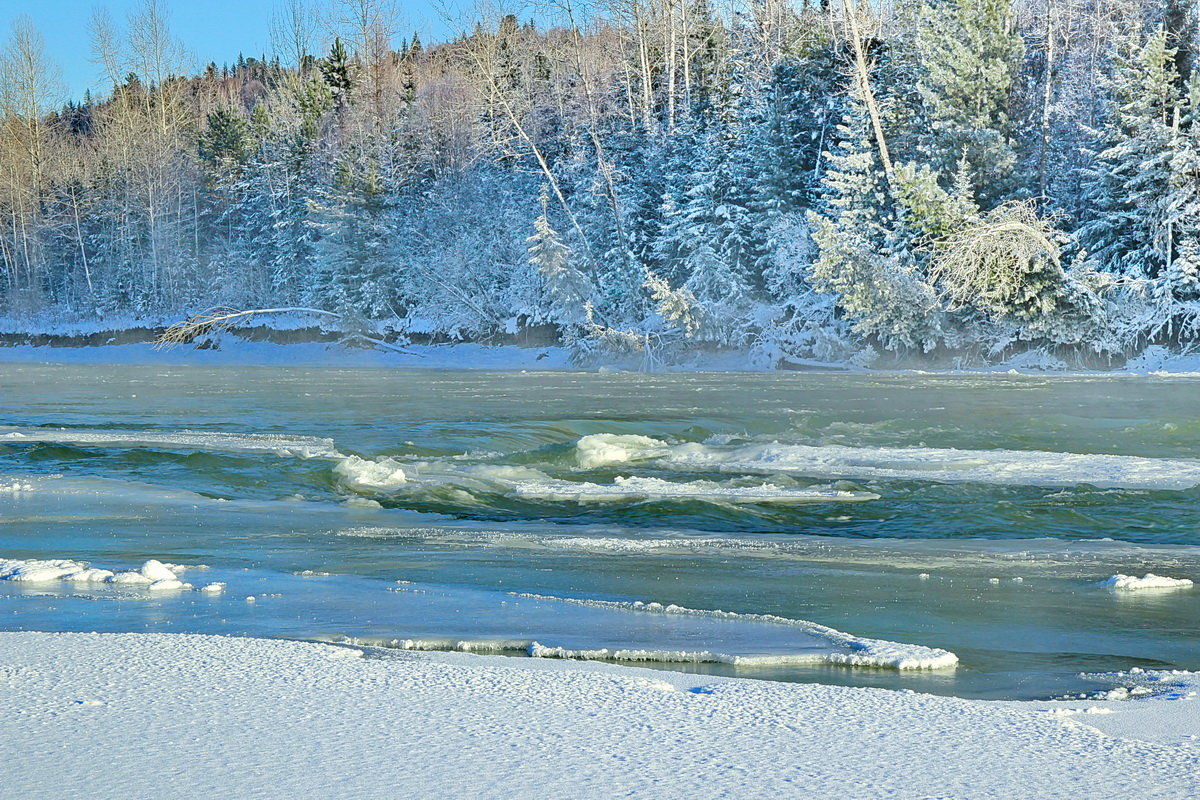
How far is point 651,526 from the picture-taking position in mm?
9836

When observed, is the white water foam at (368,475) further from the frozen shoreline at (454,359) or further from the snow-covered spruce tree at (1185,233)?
the snow-covered spruce tree at (1185,233)

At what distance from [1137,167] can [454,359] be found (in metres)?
24.7

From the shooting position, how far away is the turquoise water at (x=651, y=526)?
5578mm

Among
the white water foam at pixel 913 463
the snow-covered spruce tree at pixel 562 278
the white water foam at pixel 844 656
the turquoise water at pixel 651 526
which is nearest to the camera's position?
the white water foam at pixel 844 656

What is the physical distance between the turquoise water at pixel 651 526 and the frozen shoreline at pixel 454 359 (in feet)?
41.3

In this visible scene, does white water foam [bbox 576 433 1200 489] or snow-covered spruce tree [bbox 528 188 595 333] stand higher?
snow-covered spruce tree [bbox 528 188 595 333]

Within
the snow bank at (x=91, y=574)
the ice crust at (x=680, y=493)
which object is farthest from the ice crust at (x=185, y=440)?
the snow bank at (x=91, y=574)

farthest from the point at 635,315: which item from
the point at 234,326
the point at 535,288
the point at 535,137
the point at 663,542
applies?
the point at 663,542

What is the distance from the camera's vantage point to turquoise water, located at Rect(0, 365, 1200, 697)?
558 cm

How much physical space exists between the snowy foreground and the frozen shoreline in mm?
29399

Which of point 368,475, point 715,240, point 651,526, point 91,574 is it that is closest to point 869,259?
point 715,240

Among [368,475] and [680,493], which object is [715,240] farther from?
[680,493]

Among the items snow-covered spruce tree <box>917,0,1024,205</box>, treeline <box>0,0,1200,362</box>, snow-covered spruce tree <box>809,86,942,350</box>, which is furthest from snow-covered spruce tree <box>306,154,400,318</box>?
snow-covered spruce tree <box>917,0,1024,205</box>

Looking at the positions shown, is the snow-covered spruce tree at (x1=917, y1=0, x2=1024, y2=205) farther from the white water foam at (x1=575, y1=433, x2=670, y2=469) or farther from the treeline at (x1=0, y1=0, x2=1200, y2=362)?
the white water foam at (x1=575, y1=433, x2=670, y2=469)
